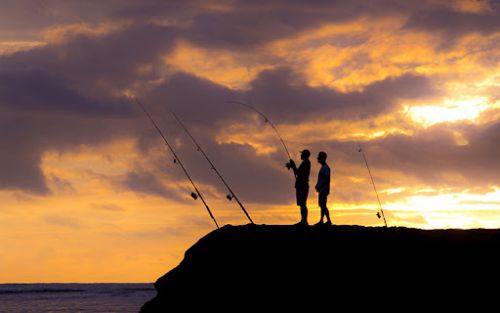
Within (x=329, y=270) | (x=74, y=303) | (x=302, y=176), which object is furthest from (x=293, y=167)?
(x=74, y=303)

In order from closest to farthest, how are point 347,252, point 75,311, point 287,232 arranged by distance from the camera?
point 347,252 → point 287,232 → point 75,311

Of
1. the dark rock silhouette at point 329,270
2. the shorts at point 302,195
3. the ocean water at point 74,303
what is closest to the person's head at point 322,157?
the shorts at point 302,195

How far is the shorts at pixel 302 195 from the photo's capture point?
16797mm

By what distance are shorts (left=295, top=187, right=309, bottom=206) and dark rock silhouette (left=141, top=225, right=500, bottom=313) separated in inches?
26.1

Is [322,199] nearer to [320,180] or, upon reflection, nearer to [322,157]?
[320,180]

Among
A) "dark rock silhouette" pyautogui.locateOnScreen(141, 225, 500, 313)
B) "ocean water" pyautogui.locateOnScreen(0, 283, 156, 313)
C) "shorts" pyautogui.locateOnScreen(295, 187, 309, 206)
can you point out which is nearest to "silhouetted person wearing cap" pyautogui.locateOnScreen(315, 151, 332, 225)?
"shorts" pyautogui.locateOnScreen(295, 187, 309, 206)

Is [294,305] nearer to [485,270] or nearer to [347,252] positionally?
[347,252]

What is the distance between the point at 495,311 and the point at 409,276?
5.98ft

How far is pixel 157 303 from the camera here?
17453 millimetres

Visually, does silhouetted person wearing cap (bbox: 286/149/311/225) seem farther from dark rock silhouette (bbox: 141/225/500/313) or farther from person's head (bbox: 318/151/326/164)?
dark rock silhouette (bbox: 141/225/500/313)

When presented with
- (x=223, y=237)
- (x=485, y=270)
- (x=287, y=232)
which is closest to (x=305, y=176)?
(x=287, y=232)

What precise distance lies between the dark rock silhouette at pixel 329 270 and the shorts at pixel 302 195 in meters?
0.66

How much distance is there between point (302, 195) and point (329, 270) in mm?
2088

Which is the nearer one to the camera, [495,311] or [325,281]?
[495,311]
